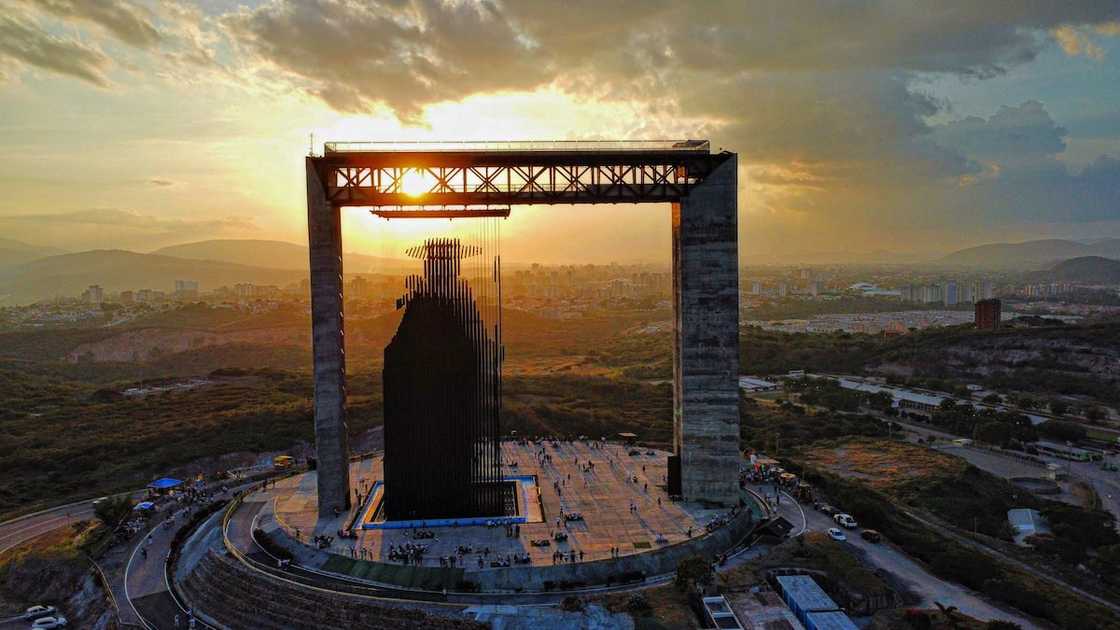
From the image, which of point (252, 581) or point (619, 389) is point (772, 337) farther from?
point (252, 581)

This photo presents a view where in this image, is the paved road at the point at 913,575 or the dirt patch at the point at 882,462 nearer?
the paved road at the point at 913,575

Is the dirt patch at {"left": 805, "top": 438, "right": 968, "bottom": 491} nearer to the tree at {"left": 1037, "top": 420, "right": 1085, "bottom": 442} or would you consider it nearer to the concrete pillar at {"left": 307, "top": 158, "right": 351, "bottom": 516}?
the tree at {"left": 1037, "top": 420, "right": 1085, "bottom": 442}

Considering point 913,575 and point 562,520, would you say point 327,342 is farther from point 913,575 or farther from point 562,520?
point 913,575

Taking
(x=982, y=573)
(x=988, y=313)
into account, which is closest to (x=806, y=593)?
(x=982, y=573)

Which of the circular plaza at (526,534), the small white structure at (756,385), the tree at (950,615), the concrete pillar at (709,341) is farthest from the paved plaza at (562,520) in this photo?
the small white structure at (756,385)

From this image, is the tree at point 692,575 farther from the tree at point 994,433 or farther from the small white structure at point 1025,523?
the tree at point 994,433

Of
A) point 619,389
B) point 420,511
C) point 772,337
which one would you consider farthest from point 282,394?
point 772,337
